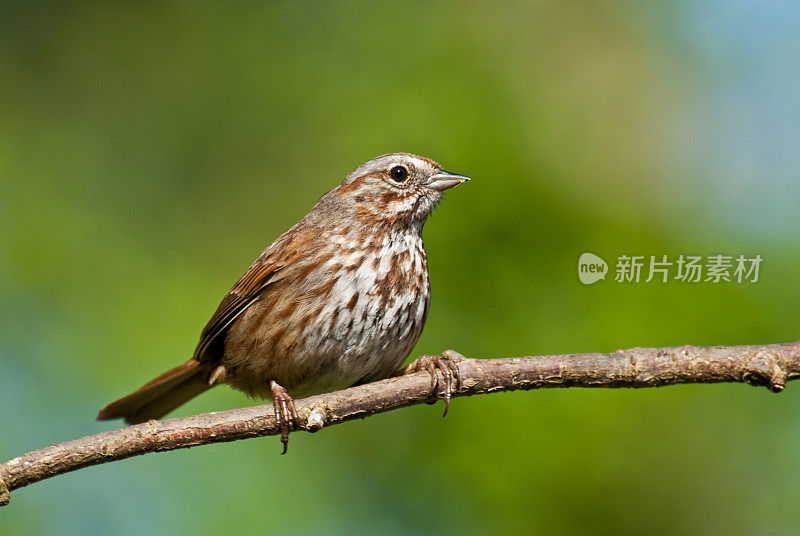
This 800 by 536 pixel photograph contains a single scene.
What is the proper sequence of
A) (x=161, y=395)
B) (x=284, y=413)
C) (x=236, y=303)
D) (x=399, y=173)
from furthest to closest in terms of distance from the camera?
(x=161, y=395), (x=399, y=173), (x=236, y=303), (x=284, y=413)

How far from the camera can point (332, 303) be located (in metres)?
5.09

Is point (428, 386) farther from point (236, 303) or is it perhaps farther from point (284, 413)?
point (236, 303)

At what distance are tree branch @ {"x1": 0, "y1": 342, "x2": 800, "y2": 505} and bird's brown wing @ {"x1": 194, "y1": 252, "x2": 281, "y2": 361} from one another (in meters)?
1.33

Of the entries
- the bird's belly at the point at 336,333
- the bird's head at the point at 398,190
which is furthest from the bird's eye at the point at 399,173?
the bird's belly at the point at 336,333

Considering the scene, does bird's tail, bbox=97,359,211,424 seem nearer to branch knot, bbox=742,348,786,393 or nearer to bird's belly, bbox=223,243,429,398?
bird's belly, bbox=223,243,429,398

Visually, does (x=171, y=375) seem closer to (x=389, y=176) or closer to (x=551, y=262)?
(x=389, y=176)

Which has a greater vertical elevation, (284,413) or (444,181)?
(444,181)

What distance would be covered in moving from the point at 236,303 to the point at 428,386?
171cm

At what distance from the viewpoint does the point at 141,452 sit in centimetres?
383

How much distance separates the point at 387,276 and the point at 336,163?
2670 mm

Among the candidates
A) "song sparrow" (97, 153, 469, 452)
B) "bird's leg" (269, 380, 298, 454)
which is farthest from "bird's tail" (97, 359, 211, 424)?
"bird's leg" (269, 380, 298, 454)

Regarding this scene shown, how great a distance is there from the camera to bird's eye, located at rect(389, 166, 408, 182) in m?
5.67

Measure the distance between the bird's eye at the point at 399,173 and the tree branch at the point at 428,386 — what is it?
66.3 inches

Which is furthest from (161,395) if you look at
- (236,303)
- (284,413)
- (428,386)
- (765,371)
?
(765,371)
